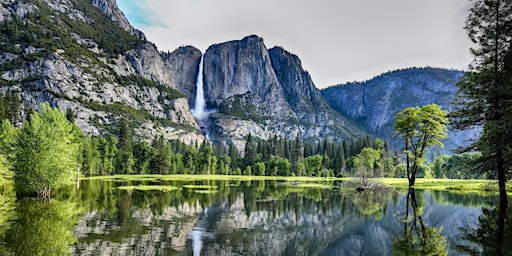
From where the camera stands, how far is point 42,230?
19.8 meters

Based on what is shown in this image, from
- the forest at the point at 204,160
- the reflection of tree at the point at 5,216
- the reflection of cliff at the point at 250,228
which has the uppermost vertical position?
the forest at the point at 204,160

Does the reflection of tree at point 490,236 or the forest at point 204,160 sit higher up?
the forest at point 204,160

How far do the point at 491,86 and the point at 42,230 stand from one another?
98.3 ft

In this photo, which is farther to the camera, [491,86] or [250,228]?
[491,86]

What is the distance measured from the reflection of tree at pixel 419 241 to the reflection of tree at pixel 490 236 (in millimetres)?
1144

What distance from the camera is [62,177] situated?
115 ft

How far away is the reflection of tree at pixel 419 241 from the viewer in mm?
16688

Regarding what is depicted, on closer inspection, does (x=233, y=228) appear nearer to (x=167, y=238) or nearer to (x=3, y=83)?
(x=167, y=238)

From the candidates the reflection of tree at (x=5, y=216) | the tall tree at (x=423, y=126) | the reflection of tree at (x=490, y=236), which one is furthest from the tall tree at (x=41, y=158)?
the tall tree at (x=423, y=126)

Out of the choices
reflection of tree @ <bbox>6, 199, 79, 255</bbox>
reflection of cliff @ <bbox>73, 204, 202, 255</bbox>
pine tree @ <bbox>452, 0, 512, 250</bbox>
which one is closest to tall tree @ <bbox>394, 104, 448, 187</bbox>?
pine tree @ <bbox>452, 0, 512, 250</bbox>

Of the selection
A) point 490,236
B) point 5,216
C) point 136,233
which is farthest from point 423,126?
point 5,216

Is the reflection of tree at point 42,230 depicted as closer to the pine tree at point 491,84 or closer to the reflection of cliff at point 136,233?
the reflection of cliff at point 136,233

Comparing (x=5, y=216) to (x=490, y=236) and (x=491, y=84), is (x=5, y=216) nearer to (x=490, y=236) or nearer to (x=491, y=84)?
(x=490, y=236)

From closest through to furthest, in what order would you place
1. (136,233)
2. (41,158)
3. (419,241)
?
(419,241), (136,233), (41,158)
